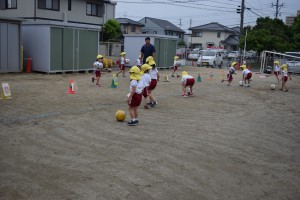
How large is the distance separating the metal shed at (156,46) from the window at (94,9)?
7.99 m

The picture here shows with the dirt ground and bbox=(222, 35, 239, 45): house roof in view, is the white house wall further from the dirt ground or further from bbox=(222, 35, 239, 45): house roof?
the dirt ground

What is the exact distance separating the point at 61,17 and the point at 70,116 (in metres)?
22.2

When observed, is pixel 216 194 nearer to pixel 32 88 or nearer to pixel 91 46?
pixel 32 88

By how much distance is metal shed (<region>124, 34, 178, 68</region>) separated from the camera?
950 inches

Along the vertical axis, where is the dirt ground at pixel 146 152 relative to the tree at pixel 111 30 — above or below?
below

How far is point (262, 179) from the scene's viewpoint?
4.65m

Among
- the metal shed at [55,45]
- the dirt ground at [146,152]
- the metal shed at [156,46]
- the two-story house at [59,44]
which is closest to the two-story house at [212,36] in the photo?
the metal shed at [156,46]

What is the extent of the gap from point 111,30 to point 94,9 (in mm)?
3635

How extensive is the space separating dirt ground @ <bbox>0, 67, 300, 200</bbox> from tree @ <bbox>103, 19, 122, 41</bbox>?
2552 centimetres

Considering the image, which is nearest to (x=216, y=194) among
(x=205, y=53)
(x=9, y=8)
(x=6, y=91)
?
(x=6, y=91)

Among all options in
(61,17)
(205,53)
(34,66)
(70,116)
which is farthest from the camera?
(205,53)

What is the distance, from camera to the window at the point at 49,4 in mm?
26212

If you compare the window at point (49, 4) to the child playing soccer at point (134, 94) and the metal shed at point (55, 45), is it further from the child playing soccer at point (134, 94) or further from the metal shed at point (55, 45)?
the child playing soccer at point (134, 94)

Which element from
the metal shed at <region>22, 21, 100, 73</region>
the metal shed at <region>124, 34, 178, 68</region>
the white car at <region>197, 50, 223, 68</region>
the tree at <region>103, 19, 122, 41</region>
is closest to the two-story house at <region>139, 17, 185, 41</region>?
the tree at <region>103, 19, 122, 41</region>
